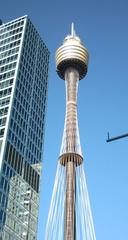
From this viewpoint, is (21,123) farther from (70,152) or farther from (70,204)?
(70,204)

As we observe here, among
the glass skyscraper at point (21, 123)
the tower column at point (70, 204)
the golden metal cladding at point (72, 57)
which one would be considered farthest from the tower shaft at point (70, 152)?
the glass skyscraper at point (21, 123)

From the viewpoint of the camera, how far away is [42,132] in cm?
13638

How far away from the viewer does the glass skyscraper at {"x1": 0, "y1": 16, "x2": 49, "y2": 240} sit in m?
109

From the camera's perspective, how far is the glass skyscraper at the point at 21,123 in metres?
109

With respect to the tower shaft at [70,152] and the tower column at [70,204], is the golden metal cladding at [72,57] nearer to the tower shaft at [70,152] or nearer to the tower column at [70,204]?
the tower shaft at [70,152]

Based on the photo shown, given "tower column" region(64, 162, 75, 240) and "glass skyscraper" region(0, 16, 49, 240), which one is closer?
"tower column" region(64, 162, 75, 240)

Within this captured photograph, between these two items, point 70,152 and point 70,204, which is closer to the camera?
point 70,204

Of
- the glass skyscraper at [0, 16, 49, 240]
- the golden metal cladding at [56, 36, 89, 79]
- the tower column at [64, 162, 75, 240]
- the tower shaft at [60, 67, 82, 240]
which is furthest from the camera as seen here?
the golden metal cladding at [56, 36, 89, 79]

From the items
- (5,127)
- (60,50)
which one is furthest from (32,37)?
(5,127)

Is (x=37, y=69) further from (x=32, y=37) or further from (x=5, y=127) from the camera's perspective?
(x=5, y=127)

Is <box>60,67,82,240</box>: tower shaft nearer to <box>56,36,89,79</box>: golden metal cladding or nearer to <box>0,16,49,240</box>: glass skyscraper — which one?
<box>56,36,89,79</box>: golden metal cladding

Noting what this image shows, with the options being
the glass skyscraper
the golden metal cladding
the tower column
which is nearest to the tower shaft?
the tower column

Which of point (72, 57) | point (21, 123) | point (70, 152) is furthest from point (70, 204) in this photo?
point (72, 57)

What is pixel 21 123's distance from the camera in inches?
4897
